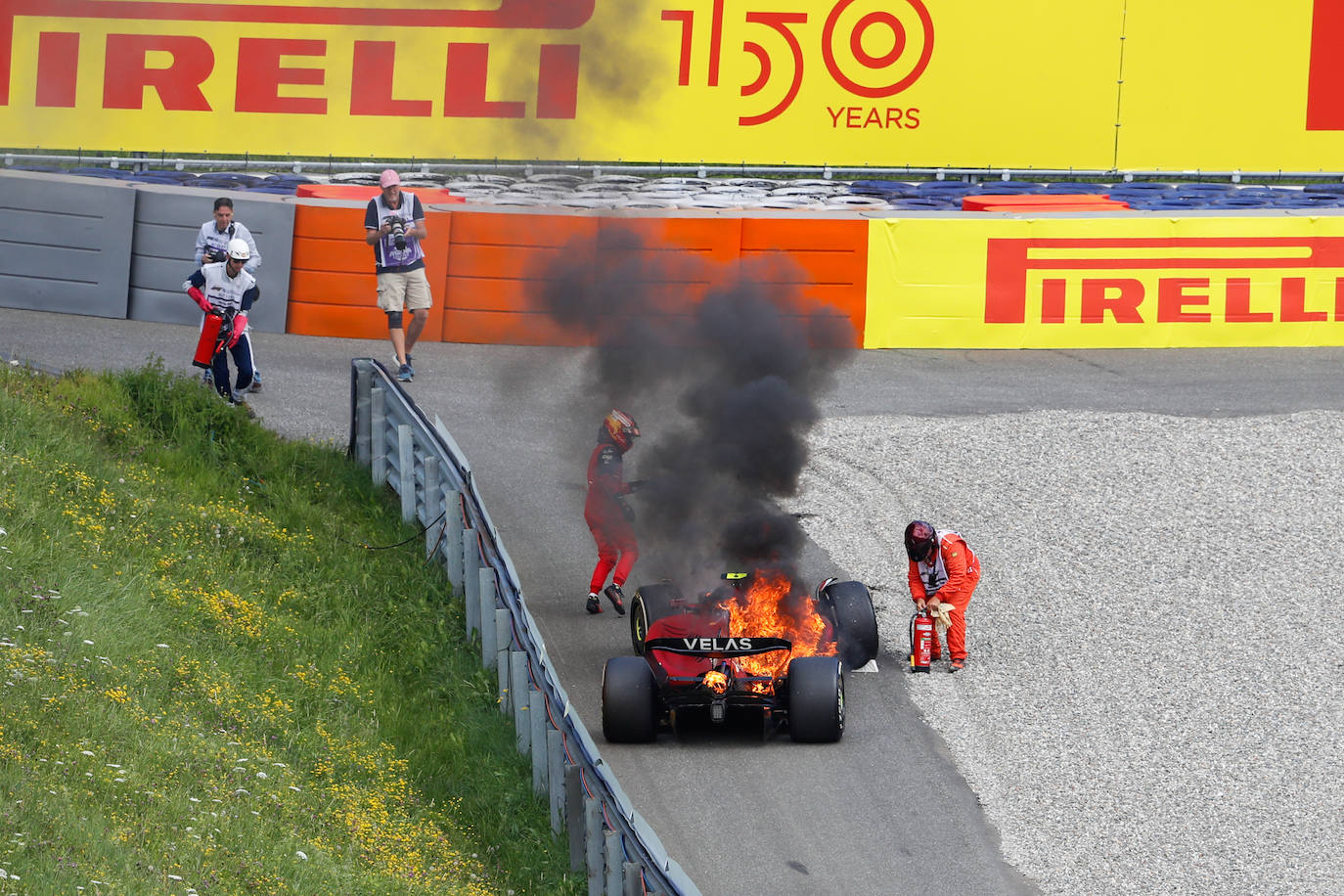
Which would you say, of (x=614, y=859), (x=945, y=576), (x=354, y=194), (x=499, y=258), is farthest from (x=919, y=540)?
(x=354, y=194)

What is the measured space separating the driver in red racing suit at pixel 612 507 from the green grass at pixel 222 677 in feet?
4.37

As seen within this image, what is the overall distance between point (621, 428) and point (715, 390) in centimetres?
84

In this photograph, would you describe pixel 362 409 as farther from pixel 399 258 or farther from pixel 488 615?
pixel 488 615

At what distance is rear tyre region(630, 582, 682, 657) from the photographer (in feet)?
45.0

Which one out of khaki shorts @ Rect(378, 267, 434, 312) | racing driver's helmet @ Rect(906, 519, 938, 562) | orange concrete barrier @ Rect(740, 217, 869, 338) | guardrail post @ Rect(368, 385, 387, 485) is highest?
orange concrete barrier @ Rect(740, 217, 869, 338)

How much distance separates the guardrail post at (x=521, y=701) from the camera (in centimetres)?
1241

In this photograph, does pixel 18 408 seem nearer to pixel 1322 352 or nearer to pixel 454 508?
pixel 454 508

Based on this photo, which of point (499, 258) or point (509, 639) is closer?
point (509, 639)

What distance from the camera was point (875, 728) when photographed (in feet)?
43.3

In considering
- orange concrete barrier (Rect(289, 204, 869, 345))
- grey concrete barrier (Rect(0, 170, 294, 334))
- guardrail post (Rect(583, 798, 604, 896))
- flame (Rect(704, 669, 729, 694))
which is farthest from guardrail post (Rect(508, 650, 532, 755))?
grey concrete barrier (Rect(0, 170, 294, 334))

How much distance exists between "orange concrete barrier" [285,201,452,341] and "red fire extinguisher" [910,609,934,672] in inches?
353

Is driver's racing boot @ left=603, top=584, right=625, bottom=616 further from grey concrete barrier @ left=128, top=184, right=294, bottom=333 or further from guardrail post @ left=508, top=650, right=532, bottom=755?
grey concrete barrier @ left=128, top=184, right=294, bottom=333

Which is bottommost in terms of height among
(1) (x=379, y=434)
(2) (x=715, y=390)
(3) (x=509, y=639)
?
(3) (x=509, y=639)

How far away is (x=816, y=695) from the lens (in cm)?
1267
